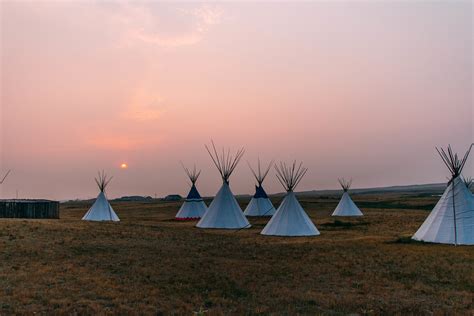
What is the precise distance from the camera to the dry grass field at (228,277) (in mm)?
7367

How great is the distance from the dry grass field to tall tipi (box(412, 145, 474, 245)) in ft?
2.92

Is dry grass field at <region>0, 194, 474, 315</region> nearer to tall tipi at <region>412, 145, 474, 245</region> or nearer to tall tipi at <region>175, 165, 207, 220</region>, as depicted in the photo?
tall tipi at <region>412, 145, 474, 245</region>

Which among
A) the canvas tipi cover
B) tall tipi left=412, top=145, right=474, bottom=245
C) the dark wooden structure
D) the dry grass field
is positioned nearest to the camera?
the dry grass field

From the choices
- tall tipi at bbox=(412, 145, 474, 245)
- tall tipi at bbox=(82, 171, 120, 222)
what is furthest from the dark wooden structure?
tall tipi at bbox=(412, 145, 474, 245)

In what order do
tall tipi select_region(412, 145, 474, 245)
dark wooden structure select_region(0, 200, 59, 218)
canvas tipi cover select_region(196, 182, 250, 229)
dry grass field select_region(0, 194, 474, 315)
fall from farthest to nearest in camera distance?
dark wooden structure select_region(0, 200, 59, 218) → canvas tipi cover select_region(196, 182, 250, 229) → tall tipi select_region(412, 145, 474, 245) → dry grass field select_region(0, 194, 474, 315)

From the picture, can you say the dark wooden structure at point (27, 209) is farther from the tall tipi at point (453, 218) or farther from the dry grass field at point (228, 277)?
the tall tipi at point (453, 218)

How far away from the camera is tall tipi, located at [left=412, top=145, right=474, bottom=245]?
653 inches

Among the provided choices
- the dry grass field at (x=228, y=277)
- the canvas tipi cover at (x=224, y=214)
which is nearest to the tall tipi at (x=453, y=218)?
the dry grass field at (x=228, y=277)

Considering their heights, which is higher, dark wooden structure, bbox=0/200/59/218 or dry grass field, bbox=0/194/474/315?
dark wooden structure, bbox=0/200/59/218

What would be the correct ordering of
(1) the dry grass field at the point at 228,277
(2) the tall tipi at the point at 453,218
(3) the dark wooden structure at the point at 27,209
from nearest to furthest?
(1) the dry grass field at the point at 228,277 < (2) the tall tipi at the point at 453,218 < (3) the dark wooden structure at the point at 27,209

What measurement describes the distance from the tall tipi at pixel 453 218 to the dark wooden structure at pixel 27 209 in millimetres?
24061

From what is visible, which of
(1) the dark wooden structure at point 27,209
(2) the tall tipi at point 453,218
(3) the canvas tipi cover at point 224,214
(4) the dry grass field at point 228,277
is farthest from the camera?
(1) the dark wooden structure at point 27,209

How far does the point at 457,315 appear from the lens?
685 centimetres

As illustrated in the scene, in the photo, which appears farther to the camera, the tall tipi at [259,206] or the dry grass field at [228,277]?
the tall tipi at [259,206]
